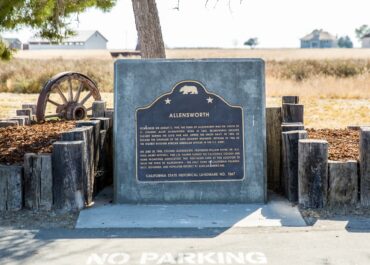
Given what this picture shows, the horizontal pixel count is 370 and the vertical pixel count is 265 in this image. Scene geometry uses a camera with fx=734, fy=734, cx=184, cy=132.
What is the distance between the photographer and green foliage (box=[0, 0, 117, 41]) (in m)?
10.4

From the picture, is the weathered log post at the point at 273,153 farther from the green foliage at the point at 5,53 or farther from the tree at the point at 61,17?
the green foliage at the point at 5,53

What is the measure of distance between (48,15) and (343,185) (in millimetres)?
5830

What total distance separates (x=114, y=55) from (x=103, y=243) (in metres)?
56.3

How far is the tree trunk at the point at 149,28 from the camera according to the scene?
31.5ft

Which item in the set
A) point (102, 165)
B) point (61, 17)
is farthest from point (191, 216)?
point (61, 17)

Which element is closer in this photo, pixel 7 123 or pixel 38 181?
pixel 38 181

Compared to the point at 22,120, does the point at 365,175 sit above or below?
below

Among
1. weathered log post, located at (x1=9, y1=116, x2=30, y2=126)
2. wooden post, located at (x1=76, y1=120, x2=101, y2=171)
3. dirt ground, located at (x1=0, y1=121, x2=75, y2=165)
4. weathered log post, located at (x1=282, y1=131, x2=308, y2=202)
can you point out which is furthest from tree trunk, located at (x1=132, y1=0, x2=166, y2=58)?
weathered log post, located at (x1=282, y1=131, x2=308, y2=202)

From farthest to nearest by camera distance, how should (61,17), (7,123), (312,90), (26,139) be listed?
1. (312,90)
2. (61,17)
3. (7,123)
4. (26,139)

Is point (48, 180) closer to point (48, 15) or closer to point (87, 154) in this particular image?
point (87, 154)

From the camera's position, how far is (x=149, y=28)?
9680mm

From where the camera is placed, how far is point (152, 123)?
6.97 m

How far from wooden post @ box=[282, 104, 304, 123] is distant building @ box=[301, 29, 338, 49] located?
182931mm

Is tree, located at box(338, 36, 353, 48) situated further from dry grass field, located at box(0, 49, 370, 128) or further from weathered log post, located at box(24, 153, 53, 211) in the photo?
weathered log post, located at box(24, 153, 53, 211)
